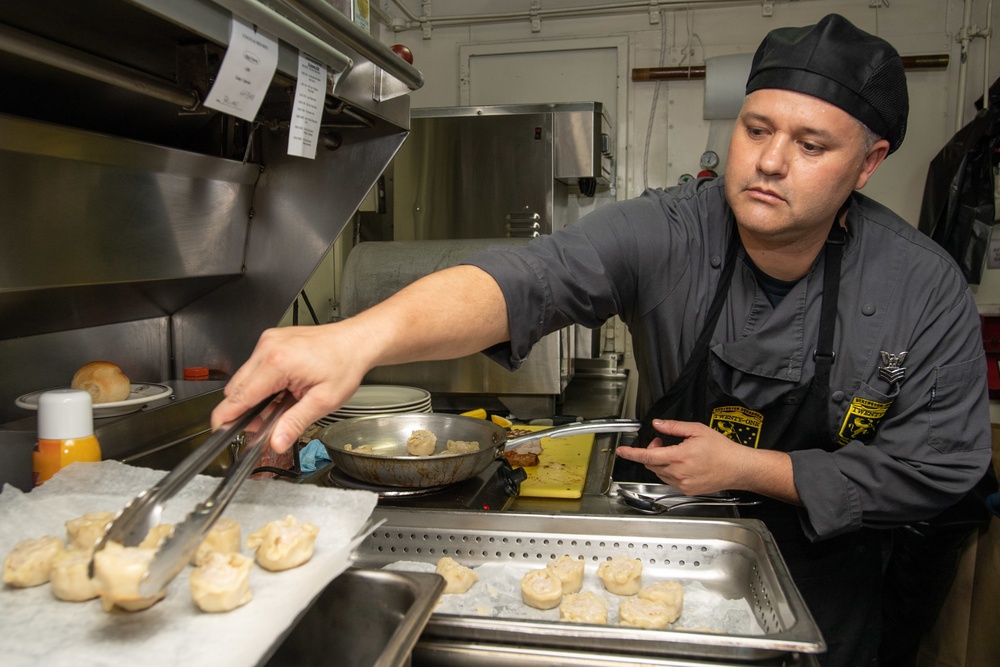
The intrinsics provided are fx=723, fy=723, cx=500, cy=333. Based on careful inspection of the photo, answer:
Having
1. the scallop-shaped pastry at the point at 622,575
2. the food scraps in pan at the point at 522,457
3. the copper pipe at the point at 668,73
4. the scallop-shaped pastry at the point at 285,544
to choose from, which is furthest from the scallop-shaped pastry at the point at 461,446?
the copper pipe at the point at 668,73

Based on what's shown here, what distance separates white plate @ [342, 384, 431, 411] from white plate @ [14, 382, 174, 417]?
2.34 feet

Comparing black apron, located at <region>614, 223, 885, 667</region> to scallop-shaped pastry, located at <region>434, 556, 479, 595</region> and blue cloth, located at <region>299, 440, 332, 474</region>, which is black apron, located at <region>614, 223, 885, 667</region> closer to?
scallop-shaped pastry, located at <region>434, 556, 479, 595</region>

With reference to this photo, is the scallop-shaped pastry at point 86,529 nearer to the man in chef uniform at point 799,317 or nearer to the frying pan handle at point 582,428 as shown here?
the man in chef uniform at point 799,317

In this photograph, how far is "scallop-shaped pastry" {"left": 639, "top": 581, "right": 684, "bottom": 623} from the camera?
40.8 inches

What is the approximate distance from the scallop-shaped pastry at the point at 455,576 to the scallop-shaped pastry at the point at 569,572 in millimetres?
125

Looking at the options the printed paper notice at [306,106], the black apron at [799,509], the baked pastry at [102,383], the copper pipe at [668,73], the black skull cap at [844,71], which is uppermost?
the copper pipe at [668,73]

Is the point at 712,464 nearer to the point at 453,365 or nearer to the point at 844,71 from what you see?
the point at 844,71

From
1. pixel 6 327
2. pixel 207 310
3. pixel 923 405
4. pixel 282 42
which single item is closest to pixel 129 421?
pixel 6 327

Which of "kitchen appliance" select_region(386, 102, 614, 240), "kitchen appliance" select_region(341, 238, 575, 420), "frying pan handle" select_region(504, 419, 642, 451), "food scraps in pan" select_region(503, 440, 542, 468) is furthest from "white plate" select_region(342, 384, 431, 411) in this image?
"kitchen appliance" select_region(386, 102, 614, 240)

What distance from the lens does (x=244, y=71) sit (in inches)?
40.6

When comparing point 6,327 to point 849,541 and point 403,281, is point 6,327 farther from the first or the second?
point 849,541

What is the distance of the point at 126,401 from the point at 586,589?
862 mm

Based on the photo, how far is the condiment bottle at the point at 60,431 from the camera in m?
1.01

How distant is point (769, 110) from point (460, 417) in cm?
95
